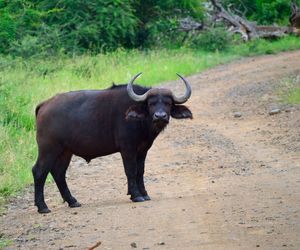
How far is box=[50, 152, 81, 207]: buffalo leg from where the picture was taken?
33.9 feet

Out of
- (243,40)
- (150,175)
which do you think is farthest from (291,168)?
(243,40)

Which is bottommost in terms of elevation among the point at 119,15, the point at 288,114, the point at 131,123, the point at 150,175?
the point at 119,15

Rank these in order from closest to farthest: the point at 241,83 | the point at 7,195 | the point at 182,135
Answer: the point at 7,195 < the point at 182,135 < the point at 241,83

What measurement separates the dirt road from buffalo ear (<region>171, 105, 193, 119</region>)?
0.96 metres

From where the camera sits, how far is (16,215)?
996 centimetres

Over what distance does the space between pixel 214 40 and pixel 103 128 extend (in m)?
26.2

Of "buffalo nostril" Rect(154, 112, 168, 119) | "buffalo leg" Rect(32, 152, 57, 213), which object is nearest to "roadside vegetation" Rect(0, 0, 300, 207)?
"buffalo leg" Rect(32, 152, 57, 213)

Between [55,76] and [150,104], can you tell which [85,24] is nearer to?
[55,76]

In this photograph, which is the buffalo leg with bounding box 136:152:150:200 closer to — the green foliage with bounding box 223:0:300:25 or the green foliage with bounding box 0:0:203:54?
the green foliage with bounding box 0:0:203:54

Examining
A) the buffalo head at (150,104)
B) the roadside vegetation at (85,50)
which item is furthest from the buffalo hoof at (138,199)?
the roadside vegetation at (85,50)

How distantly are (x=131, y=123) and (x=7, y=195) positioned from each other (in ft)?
6.98

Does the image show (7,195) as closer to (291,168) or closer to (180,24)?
(291,168)

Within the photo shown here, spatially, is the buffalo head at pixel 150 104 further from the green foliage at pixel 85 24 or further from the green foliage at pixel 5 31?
the green foliage at pixel 5 31

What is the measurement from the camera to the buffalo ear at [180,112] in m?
10.3
